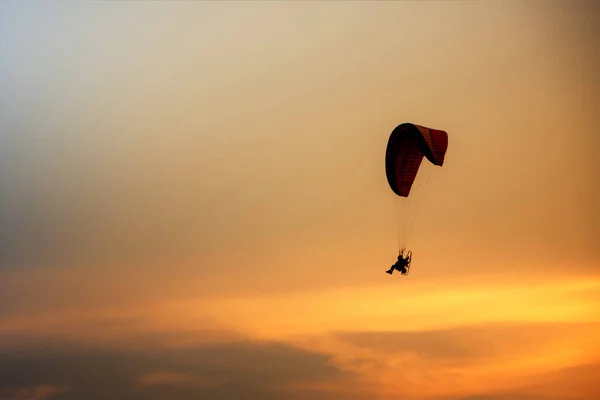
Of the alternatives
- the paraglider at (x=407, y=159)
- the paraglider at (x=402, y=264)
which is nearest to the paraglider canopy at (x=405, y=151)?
the paraglider at (x=407, y=159)

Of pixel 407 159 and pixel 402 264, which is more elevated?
pixel 407 159

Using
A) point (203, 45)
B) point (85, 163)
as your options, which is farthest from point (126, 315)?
point (203, 45)

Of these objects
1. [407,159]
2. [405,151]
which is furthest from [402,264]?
[405,151]

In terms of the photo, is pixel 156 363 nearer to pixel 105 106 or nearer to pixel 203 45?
pixel 105 106

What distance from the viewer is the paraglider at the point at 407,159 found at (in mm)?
11016

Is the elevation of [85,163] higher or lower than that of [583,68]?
lower

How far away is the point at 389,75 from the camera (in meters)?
13.0

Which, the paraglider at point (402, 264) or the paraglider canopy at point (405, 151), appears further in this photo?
the paraglider at point (402, 264)

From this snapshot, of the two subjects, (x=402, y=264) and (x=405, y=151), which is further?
(x=402, y=264)

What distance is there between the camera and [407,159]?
11820 millimetres

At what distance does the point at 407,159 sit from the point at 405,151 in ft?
0.46

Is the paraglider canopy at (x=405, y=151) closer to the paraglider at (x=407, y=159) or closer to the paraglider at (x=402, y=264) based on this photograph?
the paraglider at (x=407, y=159)

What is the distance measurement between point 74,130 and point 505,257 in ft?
22.0

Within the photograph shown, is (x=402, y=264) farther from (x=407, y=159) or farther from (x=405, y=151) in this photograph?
(x=405, y=151)
